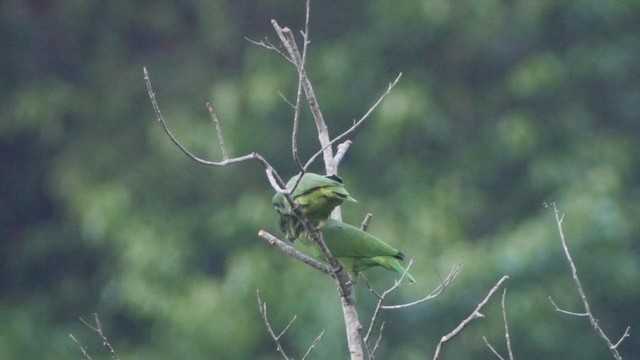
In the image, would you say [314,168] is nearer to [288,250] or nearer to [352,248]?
[352,248]

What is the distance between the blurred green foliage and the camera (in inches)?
337

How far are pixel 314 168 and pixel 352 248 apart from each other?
5.01m

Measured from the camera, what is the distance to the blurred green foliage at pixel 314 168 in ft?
28.1

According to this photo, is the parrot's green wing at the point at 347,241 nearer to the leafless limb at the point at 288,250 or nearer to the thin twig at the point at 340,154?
the thin twig at the point at 340,154

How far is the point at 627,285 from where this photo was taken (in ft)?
28.6

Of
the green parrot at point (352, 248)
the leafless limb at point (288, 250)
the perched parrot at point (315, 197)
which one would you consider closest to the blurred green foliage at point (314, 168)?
the green parrot at point (352, 248)

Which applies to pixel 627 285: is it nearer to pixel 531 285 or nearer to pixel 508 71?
pixel 531 285

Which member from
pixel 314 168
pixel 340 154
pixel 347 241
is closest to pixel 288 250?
pixel 347 241

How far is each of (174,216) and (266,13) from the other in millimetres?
1684

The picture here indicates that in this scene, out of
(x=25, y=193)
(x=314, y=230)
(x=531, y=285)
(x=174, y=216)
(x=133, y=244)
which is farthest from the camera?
(x=25, y=193)

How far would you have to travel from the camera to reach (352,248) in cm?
382

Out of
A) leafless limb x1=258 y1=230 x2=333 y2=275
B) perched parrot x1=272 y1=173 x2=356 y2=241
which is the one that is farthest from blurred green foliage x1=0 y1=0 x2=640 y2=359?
leafless limb x1=258 y1=230 x2=333 y2=275

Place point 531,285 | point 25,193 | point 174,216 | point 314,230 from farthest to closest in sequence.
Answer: point 25,193 → point 174,216 → point 531,285 → point 314,230

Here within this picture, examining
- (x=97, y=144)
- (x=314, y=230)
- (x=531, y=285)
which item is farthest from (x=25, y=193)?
(x=314, y=230)
